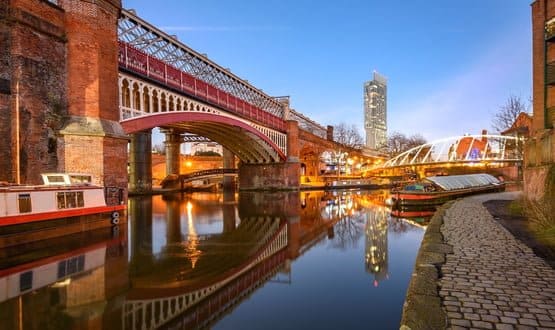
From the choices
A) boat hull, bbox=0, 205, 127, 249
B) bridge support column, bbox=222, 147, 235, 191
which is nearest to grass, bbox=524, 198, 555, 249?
boat hull, bbox=0, 205, 127, 249

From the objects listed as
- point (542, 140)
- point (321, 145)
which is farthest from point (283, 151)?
point (542, 140)

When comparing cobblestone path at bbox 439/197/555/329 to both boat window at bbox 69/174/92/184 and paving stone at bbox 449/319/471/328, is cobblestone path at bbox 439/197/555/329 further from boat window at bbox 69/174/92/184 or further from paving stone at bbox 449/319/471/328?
boat window at bbox 69/174/92/184

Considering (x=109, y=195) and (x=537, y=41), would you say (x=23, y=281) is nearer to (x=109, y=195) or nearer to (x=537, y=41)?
(x=109, y=195)

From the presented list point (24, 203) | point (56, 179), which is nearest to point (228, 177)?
point (56, 179)

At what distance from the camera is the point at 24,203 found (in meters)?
10.4

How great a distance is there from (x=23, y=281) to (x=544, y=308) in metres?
8.98

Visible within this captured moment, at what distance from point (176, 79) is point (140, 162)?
58.6 ft

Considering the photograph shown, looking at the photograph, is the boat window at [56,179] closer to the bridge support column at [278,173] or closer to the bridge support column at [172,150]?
the bridge support column at [278,173]

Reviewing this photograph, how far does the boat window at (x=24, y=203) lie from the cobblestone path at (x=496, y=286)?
10.9 metres

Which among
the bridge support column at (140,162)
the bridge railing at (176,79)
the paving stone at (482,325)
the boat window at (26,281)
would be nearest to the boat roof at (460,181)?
the bridge railing at (176,79)

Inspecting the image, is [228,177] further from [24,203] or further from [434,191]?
[24,203]

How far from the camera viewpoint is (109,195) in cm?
1398

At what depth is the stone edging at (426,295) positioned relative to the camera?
409 cm

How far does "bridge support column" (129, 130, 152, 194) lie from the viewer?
118 feet
